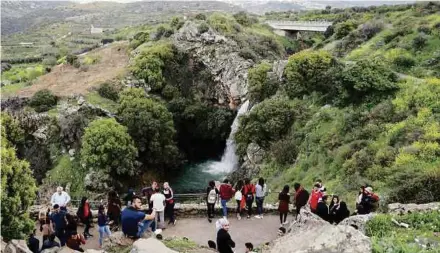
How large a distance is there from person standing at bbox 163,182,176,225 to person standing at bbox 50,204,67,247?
3839mm

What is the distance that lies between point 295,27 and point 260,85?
114 feet

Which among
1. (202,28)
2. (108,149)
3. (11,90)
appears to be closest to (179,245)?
(108,149)

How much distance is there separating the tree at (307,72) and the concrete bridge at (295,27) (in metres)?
32.8

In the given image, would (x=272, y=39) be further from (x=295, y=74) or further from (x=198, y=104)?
(x=295, y=74)

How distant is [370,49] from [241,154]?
15.9 m

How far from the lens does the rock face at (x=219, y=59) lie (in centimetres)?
4956

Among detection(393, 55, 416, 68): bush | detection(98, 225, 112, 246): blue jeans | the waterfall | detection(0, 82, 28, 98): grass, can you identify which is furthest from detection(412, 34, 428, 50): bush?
detection(0, 82, 28, 98): grass

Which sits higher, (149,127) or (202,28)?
(202,28)

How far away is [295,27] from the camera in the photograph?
73.2 m

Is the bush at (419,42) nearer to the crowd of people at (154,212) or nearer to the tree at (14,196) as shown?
the crowd of people at (154,212)

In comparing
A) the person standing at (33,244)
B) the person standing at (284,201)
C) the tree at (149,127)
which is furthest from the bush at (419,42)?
the person standing at (33,244)

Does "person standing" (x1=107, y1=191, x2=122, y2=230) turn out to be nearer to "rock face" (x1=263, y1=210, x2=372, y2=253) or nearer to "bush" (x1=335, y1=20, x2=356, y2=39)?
"rock face" (x1=263, y1=210, x2=372, y2=253)

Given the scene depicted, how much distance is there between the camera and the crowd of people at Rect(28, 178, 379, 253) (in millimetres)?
13648

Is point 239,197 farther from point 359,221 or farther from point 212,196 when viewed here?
point 359,221
